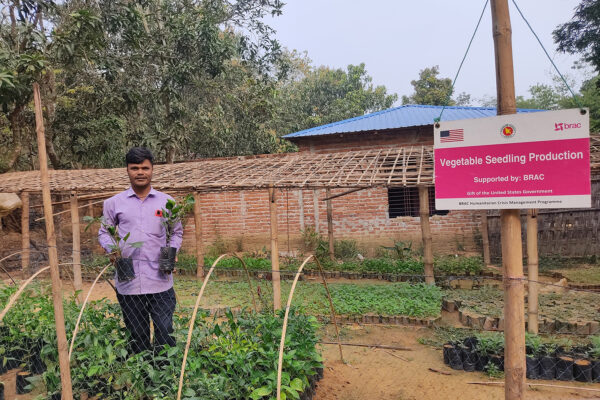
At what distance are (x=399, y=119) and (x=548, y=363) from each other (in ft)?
28.1

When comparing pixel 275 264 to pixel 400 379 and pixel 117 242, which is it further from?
pixel 117 242

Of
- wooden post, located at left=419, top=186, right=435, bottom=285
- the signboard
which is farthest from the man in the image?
wooden post, located at left=419, top=186, right=435, bottom=285

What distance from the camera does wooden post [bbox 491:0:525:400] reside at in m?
2.38

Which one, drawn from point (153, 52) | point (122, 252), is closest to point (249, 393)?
point (122, 252)

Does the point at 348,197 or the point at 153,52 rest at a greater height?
the point at 153,52

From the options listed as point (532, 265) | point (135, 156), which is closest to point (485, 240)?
point (532, 265)

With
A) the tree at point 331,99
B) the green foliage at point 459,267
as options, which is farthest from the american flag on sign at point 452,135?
the tree at point 331,99

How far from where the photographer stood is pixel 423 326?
6.30 m

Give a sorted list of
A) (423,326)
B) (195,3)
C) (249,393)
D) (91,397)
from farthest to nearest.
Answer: (195,3), (423,326), (91,397), (249,393)

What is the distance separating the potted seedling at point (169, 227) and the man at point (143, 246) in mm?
43

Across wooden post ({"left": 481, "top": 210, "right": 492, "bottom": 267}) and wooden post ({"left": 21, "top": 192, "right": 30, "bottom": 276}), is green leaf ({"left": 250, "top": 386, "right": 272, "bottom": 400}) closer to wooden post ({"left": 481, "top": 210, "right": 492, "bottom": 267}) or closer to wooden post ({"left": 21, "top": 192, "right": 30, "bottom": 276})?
wooden post ({"left": 21, "top": 192, "right": 30, "bottom": 276})

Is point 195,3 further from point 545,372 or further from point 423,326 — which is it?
point 545,372

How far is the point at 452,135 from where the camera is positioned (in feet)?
8.02

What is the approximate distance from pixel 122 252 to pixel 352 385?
2764 millimetres
